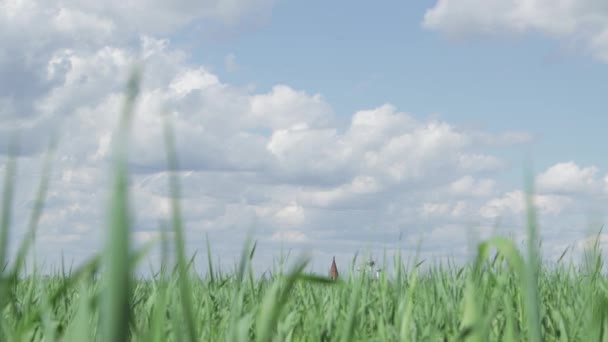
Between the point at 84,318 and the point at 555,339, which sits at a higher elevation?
the point at 84,318

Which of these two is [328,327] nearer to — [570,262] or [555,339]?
[555,339]

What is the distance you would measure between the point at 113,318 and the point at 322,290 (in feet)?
12.1

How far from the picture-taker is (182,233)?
2.46ft

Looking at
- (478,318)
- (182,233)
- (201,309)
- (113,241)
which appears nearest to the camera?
(113,241)

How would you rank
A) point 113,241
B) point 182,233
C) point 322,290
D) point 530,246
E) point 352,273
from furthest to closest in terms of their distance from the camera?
1. point 322,290
2. point 352,273
3. point 530,246
4. point 182,233
5. point 113,241

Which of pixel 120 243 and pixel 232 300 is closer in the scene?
pixel 120 243

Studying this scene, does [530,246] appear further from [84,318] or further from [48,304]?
[48,304]

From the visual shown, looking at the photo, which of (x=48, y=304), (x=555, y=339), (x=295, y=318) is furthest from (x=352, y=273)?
(x=48, y=304)

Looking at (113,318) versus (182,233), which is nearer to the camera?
(113,318)

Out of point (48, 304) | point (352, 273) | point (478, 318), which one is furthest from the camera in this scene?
point (352, 273)

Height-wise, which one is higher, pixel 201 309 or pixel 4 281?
pixel 4 281

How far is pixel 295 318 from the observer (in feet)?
9.22

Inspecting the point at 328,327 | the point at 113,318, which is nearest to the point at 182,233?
the point at 113,318

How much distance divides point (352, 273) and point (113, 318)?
2.88 m
